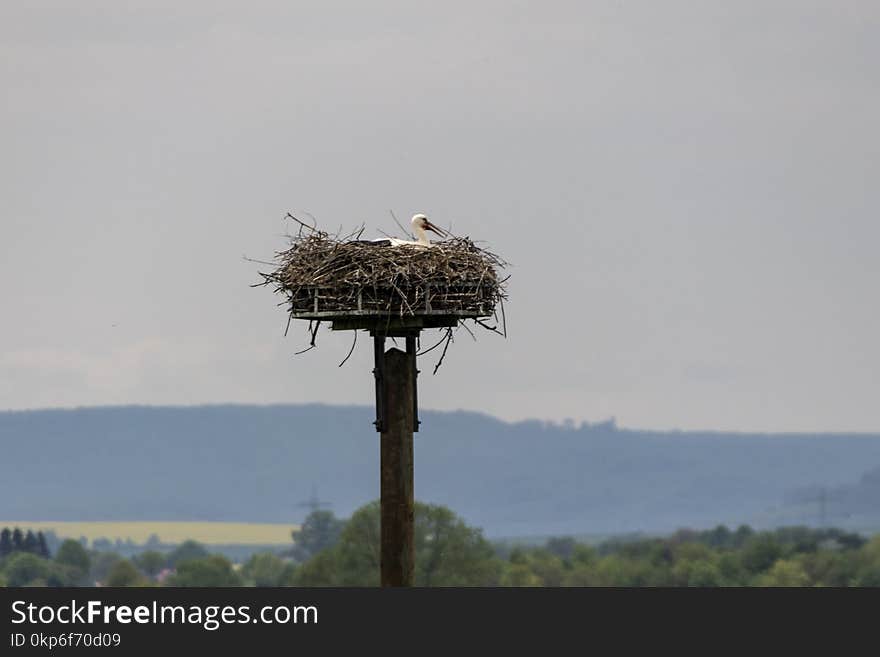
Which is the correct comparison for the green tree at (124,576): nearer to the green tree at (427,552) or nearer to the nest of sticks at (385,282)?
the green tree at (427,552)

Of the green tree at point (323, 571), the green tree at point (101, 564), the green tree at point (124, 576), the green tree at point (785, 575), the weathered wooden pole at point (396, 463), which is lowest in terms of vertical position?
the weathered wooden pole at point (396, 463)

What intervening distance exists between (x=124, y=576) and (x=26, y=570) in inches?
195

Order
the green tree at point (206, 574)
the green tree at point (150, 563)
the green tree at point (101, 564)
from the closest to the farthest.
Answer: the green tree at point (206, 574)
the green tree at point (101, 564)
the green tree at point (150, 563)

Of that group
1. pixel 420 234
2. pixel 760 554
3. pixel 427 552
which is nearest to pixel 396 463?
pixel 420 234

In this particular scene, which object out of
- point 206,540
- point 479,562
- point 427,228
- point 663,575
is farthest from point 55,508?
point 427,228

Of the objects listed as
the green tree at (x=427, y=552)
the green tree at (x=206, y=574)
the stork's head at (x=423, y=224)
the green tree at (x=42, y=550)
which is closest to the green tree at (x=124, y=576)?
the green tree at (x=206, y=574)

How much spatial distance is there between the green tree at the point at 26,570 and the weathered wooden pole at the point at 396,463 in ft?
177

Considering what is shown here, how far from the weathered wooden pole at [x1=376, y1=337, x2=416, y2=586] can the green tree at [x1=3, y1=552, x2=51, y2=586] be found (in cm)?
5405

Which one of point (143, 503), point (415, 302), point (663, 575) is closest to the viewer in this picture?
point (415, 302)

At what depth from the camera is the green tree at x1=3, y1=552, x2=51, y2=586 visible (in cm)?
7512

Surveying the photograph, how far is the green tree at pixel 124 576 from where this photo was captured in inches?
2881
